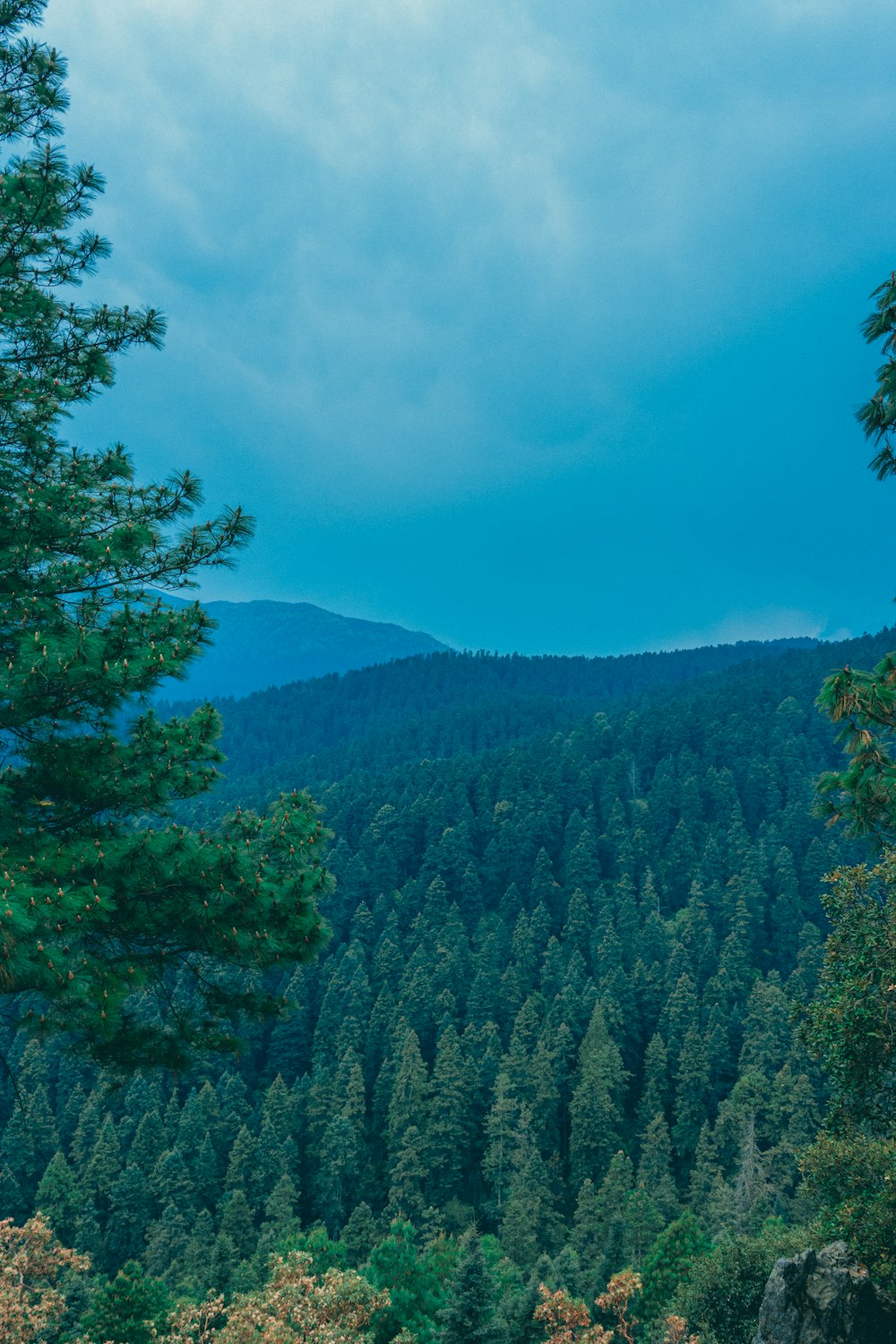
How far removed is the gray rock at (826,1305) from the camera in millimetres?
12266

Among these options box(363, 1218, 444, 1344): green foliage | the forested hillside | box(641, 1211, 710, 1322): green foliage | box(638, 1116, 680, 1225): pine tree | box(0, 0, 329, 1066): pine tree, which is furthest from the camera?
box(638, 1116, 680, 1225): pine tree

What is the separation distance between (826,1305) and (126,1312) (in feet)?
74.9

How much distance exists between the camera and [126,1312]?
77.5 feet

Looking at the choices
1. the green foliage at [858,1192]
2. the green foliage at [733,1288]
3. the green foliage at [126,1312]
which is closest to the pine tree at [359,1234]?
the green foliage at [126,1312]

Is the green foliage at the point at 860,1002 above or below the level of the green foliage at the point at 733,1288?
above

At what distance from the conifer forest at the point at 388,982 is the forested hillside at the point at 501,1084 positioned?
1.23ft

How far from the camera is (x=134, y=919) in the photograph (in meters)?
7.14

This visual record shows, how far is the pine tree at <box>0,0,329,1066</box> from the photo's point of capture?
6.54 m

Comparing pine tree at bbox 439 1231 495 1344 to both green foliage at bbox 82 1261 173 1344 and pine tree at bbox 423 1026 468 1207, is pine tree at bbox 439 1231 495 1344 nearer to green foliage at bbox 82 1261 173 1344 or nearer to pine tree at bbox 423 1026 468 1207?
green foliage at bbox 82 1261 173 1344

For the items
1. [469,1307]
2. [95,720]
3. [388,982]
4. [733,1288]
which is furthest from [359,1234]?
[95,720]

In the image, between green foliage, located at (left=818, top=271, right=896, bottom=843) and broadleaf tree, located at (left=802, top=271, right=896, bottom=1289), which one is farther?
broadleaf tree, located at (left=802, top=271, right=896, bottom=1289)

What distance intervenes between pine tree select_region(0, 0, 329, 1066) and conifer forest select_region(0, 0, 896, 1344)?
0.04m

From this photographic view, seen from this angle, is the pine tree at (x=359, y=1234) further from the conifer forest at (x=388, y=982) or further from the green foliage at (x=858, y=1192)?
the green foliage at (x=858, y=1192)

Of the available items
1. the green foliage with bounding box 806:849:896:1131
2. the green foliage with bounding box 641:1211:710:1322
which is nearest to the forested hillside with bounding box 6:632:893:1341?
the green foliage with bounding box 641:1211:710:1322
